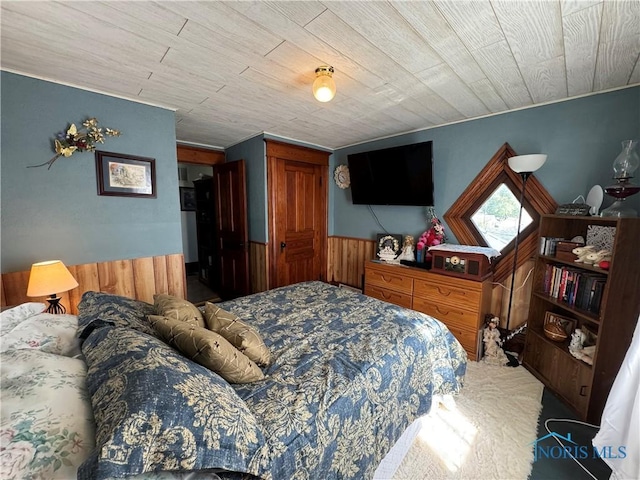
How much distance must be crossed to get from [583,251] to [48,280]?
372 centimetres

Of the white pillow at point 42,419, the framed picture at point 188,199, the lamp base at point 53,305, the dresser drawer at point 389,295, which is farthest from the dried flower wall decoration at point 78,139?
the framed picture at point 188,199

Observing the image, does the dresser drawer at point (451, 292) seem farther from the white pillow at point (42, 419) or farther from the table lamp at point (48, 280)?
the table lamp at point (48, 280)

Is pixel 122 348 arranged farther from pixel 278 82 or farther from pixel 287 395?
pixel 278 82

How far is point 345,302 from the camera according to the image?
2.13 metres

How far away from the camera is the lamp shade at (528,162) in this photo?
2132 mm

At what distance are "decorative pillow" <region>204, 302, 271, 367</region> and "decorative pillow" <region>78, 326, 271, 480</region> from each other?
304mm

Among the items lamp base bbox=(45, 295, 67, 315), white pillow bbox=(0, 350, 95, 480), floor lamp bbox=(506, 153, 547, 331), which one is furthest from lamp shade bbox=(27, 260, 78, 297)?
floor lamp bbox=(506, 153, 547, 331)

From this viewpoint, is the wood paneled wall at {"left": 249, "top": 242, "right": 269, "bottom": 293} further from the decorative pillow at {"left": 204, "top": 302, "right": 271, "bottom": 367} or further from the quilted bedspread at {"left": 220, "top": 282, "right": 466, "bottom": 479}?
the decorative pillow at {"left": 204, "top": 302, "right": 271, "bottom": 367}

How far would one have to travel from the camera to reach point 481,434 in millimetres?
1646

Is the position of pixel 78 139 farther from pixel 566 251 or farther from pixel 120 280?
pixel 566 251

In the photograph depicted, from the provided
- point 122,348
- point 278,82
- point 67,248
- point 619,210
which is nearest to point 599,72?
point 619,210

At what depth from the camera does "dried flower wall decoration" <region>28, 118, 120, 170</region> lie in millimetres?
1920

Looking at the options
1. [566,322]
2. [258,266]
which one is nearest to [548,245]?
[566,322]

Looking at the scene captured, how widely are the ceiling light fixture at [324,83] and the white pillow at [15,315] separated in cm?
204
